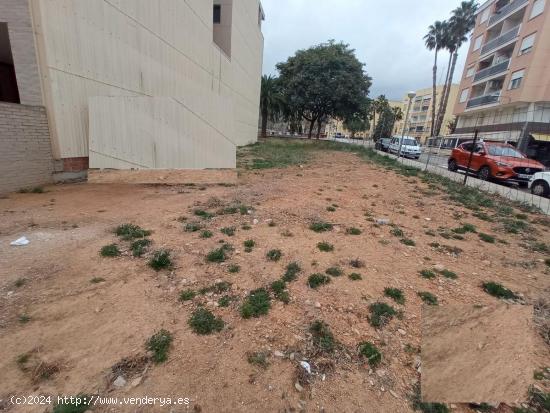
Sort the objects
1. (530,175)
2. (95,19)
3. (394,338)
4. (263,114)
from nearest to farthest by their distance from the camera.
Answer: (394,338) → (95,19) → (530,175) → (263,114)

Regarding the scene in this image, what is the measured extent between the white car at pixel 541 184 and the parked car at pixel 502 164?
0.80 m

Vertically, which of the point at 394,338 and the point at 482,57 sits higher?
the point at 482,57

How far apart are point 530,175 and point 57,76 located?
16.3m

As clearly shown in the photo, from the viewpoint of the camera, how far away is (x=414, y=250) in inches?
172

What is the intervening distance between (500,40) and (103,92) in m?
38.3

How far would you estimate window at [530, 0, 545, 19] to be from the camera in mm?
23289

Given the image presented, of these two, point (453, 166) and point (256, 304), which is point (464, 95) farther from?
point (256, 304)

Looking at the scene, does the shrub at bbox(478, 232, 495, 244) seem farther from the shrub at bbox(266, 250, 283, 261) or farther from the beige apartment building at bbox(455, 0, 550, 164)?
the beige apartment building at bbox(455, 0, 550, 164)

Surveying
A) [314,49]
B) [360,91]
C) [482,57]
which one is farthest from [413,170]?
[482,57]

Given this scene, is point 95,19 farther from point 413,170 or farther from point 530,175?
point 530,175

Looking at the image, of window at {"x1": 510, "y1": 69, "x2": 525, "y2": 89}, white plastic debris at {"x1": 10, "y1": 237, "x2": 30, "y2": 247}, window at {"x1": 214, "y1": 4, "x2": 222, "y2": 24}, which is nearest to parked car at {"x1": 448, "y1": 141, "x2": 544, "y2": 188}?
white plastic debris at {"x1": 10, "y1": 237, "x2": 30, "y2": 247}

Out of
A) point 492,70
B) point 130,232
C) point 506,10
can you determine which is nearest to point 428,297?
point 130,232

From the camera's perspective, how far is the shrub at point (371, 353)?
7.53 ft

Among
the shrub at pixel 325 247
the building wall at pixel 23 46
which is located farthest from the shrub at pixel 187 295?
the building wall at pixel 23 46
